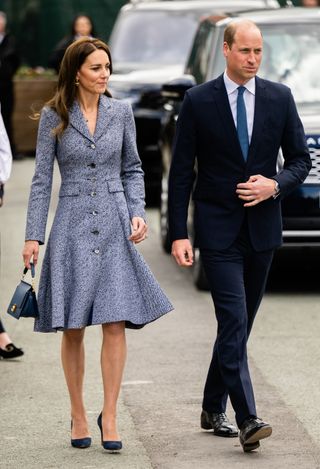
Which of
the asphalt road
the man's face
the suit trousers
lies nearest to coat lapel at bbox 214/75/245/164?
the man's face

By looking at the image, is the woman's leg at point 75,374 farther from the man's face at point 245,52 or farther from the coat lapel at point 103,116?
the man's face at point 245,52

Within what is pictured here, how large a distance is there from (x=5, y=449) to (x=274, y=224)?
5.01ft

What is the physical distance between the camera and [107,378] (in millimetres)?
6723

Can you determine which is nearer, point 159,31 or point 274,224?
point 274,224

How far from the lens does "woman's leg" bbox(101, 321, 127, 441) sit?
21.9ft

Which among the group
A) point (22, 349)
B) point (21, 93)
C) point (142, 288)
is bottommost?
point (21, 93)

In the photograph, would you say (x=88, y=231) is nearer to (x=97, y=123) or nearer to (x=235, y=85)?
(x=97, y=123)

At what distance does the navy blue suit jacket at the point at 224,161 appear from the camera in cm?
671

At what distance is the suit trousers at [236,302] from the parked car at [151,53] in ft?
29.0

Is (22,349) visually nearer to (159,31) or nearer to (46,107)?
(46,107)

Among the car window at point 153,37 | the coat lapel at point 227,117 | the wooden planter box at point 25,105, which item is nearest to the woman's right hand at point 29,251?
the coat lapel at point 227,117

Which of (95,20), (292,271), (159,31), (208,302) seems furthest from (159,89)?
(95,20)

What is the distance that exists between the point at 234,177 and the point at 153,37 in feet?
37.0

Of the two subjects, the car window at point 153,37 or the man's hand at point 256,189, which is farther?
the car window at point 153,37
